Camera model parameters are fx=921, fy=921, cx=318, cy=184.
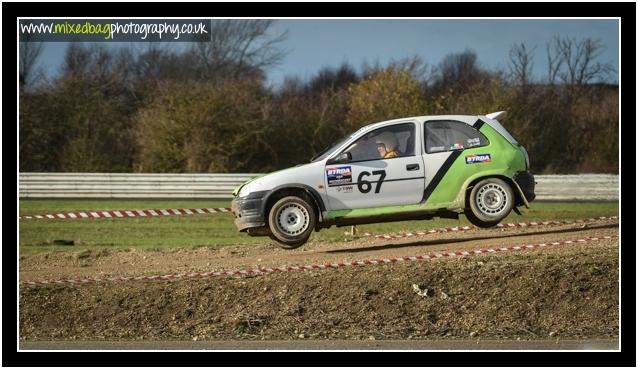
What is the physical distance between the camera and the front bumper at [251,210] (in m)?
9.35

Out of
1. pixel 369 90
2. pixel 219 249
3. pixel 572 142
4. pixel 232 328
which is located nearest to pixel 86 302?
pixel 232 328

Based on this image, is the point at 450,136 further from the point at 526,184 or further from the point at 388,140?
the point at 526,184

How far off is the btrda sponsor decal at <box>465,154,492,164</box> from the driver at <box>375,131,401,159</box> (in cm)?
69

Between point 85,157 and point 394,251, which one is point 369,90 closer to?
point 394,251

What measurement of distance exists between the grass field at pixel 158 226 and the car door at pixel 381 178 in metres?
9.08

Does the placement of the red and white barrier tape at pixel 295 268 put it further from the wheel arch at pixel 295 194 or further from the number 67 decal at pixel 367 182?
the number 67 decal at pixel 367 182

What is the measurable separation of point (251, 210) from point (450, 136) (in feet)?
7.16

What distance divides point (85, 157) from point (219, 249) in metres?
7.29

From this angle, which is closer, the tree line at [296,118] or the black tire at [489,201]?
the black tire at [489,201]

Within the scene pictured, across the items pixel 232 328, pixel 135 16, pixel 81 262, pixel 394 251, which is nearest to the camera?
pixel 135 16

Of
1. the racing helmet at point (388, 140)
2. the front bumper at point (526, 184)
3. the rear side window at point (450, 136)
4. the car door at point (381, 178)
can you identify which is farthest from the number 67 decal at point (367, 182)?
the front bumper at point (526, 184)

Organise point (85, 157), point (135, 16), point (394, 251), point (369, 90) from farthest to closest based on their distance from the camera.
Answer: point (85, 157) → point (369, 90) → point (394, 251) → point (135, 16)

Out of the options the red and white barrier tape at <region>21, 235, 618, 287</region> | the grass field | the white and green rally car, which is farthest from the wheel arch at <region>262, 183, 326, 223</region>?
the grass field

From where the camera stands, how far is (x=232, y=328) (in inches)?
461
